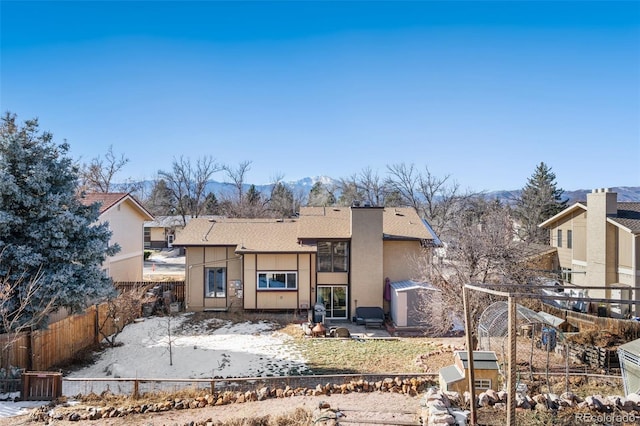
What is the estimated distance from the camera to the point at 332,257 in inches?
797

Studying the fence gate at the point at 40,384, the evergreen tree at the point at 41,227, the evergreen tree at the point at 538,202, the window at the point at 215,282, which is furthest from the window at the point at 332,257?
the evergreen tree at the point at 538,202

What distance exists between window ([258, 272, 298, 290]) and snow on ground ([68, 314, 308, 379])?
247 centimetres

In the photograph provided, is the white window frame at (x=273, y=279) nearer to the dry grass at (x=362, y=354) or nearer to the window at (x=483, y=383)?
the dry grass at (x=362, y=354)

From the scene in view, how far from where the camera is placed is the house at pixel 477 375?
8633 mm

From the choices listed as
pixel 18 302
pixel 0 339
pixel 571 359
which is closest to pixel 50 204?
pixel 18 302

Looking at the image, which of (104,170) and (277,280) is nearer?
(277,280)

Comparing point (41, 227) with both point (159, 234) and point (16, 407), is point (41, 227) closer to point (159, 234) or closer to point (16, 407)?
point (16, 407)

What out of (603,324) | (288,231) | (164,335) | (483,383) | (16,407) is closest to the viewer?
(16,407)

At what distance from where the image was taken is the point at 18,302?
11586mm

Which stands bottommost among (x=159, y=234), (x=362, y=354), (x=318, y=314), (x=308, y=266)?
(x=362, y=354)

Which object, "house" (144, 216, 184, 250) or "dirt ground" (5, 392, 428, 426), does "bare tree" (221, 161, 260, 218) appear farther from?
"dirt ground" (5, 392, 428, 426)


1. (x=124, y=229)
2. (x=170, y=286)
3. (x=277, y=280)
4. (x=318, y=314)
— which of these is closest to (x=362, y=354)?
(x=318, y=314)

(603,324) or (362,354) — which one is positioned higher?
(603,324)

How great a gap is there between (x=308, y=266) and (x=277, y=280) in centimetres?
175
